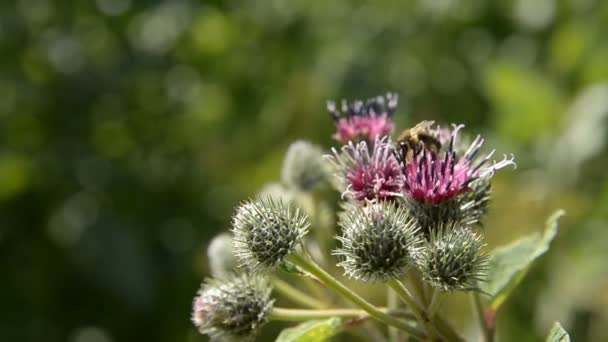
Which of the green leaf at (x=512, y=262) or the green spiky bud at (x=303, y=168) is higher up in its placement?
the green spiky bud at (x=303, y=168)

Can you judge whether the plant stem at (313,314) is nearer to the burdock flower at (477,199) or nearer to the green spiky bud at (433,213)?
the green spiky bud at (433,213)

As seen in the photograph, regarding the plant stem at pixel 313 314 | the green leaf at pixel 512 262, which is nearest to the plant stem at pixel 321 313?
the plant stem at pixel 313 314

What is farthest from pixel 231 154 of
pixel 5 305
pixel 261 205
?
pixel 261 205

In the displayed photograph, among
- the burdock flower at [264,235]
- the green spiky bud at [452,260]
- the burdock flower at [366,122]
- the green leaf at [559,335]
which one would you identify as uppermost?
the burdock flower at [366,122]

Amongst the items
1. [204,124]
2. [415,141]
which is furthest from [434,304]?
[204,124]

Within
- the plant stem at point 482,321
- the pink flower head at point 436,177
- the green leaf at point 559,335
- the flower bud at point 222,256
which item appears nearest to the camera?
the green leaf at point 559,335

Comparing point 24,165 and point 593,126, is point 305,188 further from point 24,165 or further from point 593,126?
point 24,165

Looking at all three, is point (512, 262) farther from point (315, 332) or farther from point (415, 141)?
point (315, 332)
